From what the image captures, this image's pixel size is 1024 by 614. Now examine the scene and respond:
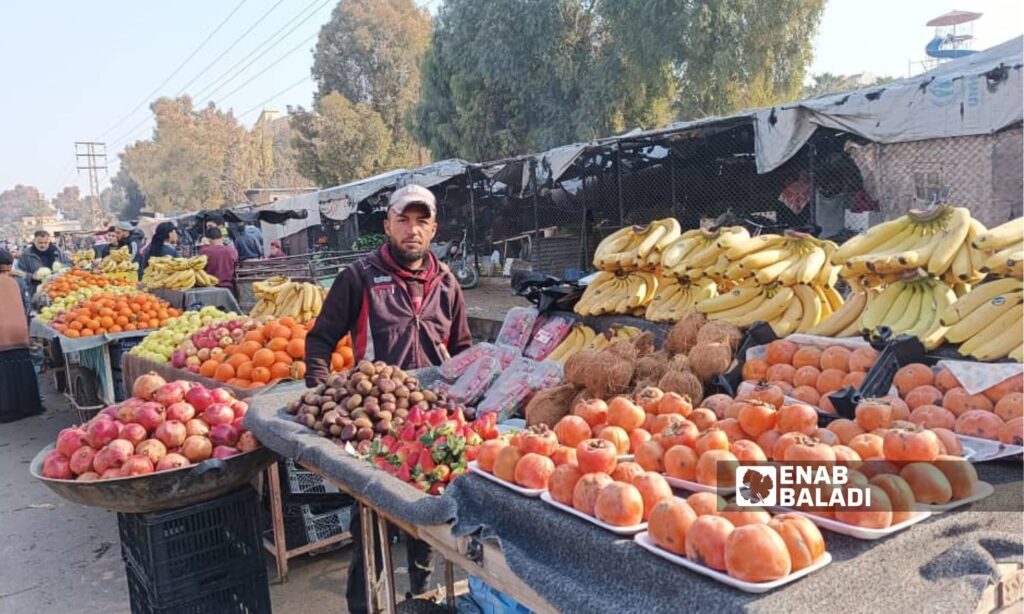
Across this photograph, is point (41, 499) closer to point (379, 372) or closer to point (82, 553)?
point (82, 553)

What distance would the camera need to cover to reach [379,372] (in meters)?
3.37

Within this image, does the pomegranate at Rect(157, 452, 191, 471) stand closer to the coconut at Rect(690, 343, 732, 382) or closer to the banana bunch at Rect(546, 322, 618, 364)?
the banana bunch at Rect(546, 322, 618, 364)

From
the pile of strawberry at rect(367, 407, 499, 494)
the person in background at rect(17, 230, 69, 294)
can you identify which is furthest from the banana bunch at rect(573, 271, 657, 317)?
the person in background at rect(17, 230, 69, 294)

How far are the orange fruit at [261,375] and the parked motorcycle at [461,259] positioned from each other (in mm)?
10911

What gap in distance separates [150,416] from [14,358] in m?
6.81

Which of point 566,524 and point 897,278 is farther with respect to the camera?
point 897,278

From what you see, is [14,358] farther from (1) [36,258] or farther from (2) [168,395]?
(2) [168,395]

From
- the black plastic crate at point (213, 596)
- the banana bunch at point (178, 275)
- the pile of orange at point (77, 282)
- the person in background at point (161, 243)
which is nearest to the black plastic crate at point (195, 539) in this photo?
the black plastic crate at point (213, 596)

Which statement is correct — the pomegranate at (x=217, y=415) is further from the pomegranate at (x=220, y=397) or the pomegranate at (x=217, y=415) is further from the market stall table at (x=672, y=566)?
the market stall table at (x=672, y=566)

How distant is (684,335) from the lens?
3469 mm

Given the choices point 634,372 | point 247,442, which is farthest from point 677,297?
point 247,442

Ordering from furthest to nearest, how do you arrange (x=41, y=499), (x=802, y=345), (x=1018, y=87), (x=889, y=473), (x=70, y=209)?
(x=70, y=209), (x=1018, y=87), (x=41, y=499), (x=802, y=345), (x=889, y=473)

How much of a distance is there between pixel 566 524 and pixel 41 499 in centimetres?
624

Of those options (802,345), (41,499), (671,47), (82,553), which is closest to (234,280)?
(41,499)
